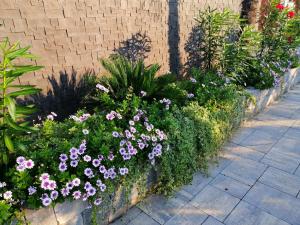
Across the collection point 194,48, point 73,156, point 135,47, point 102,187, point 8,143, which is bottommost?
point 102,187

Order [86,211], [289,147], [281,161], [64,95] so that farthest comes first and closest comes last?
[289,147] < [64,95] < [281,161] < [86,211]

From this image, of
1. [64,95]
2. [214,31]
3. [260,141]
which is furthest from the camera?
[214,31]

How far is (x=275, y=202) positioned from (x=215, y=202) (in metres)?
0.57

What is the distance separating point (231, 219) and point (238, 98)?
1.79 metres

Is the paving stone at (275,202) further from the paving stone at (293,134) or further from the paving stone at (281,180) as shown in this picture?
the paving stone at (293,134)

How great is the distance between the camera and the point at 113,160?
2.16 m

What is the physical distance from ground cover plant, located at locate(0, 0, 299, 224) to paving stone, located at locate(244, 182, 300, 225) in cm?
62

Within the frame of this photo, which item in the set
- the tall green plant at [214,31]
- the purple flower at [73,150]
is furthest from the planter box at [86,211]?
the tall green plant at [214,31]

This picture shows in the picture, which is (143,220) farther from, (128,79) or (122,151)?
(128,79)

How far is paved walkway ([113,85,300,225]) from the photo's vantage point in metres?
2.35

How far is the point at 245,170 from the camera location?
2.99m

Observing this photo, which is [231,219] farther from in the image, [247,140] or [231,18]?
[231,18]

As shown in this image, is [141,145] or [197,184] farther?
[197,184]

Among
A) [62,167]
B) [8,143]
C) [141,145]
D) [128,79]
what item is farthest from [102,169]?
[128,79]
